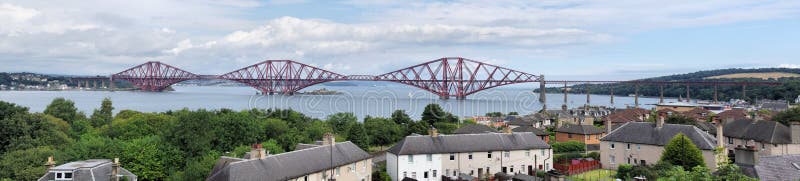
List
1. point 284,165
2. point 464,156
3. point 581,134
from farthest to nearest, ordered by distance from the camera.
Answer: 1. point 581,134
2. point 464,156
3. point 284,165

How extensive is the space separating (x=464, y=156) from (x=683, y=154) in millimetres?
9746

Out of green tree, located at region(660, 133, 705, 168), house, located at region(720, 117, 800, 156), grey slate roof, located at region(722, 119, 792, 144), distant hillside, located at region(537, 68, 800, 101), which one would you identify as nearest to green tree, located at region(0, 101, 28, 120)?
green tree, located at region(660, 133, 705, 168)

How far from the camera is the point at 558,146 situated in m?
Answer: 34.3

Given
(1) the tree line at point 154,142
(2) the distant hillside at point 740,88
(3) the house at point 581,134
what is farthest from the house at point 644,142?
(2) the distant hillside at point 740,88

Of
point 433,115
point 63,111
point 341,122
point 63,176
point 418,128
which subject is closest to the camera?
point 63,176

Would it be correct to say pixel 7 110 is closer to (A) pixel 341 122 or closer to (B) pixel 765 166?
(A) pixel 341 122

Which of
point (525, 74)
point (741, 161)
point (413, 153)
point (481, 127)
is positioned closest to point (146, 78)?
point (525, 74)

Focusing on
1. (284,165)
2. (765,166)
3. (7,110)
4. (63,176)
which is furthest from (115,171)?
(765,166)

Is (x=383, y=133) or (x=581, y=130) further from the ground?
(x=581, y=130)

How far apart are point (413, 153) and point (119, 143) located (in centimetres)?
1379

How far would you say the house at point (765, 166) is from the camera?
14516mm

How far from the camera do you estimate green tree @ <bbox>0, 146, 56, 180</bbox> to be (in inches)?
840

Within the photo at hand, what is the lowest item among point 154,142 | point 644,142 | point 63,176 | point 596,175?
point 596,175

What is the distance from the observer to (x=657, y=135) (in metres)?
27.3
